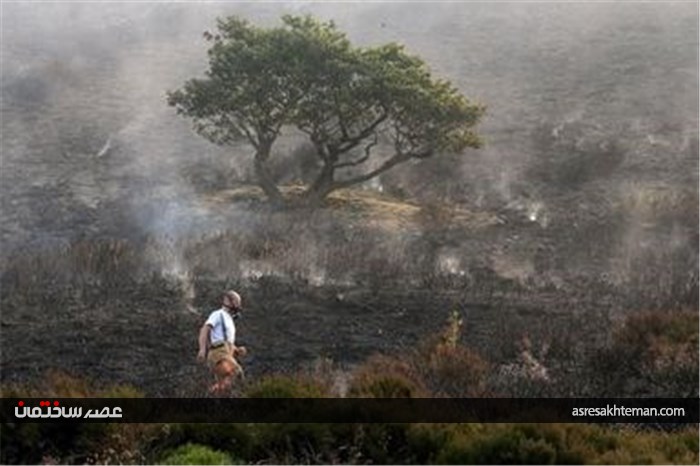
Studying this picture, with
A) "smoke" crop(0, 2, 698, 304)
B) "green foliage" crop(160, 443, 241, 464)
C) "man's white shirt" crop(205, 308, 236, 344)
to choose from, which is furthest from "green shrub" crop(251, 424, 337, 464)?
"smoke" crop(0, 2, 698, 304)

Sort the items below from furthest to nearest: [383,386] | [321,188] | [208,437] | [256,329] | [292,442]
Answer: [321,188], [256,329], [383,386], [208,437], [292,442]

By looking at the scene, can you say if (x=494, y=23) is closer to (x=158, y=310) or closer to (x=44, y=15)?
(x=44, y=15)

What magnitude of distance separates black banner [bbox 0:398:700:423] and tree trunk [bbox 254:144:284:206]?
541 inches

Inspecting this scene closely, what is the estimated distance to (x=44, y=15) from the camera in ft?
168

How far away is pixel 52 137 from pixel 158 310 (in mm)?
16037

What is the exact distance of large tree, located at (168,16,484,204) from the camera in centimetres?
2369

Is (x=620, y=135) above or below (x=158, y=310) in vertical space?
above

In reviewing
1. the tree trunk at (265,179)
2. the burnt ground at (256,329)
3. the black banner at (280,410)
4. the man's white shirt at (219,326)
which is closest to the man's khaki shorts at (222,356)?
the man's white shirt at (219,326)

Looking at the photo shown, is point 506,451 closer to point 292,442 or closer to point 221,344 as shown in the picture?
point 292,442

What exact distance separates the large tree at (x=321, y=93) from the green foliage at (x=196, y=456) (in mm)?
15172

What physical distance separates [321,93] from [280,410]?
1528cm

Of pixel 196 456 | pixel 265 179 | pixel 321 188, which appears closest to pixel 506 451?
pixel 196 456

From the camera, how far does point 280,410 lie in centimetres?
982

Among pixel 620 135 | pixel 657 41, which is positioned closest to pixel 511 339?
pixel 620 135
